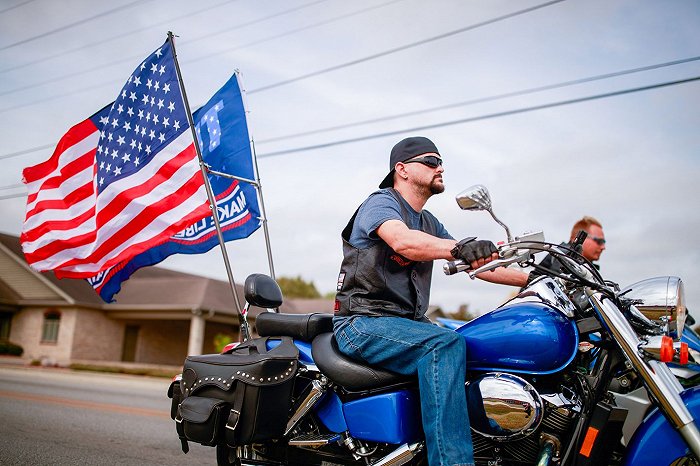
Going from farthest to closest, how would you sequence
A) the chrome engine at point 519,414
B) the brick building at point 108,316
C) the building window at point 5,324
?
the building window at point 5,324, the brick building at point 108,316, the chrome engine at point 519,414

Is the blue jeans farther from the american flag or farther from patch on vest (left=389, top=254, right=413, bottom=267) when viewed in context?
the american flag

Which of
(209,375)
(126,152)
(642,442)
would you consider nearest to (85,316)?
(126,152)

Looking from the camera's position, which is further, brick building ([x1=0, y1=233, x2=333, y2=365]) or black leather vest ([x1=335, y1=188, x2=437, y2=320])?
brick building ([x1=0, y1=233, x2=333, y2=365])

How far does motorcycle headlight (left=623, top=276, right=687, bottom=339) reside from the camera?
8.25 feet

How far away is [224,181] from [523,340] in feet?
13.3

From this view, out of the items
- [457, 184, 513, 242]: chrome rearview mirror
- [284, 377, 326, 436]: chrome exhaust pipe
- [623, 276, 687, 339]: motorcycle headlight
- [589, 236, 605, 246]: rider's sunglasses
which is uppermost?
[589, 236, 605, 246]: rider's sunglasses

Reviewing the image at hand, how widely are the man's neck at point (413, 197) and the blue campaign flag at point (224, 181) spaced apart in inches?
99.0

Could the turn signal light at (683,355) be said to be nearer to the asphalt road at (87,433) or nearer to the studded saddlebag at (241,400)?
the studded saddlebag at (241,400)

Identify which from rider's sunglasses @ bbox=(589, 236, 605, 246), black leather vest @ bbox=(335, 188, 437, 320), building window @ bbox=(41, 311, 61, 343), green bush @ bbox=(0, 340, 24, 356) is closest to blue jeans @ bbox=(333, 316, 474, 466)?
black leather vest @ bbox=(335, 188, 437, 320)

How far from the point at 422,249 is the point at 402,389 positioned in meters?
0.74

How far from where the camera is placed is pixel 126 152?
20.4 feet

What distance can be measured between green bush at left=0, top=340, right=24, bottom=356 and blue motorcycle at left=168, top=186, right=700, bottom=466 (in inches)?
1157

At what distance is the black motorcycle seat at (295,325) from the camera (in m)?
3.57

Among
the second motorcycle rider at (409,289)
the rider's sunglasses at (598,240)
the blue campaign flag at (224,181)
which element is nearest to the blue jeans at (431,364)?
the second motorcycle rider at (409,289)
